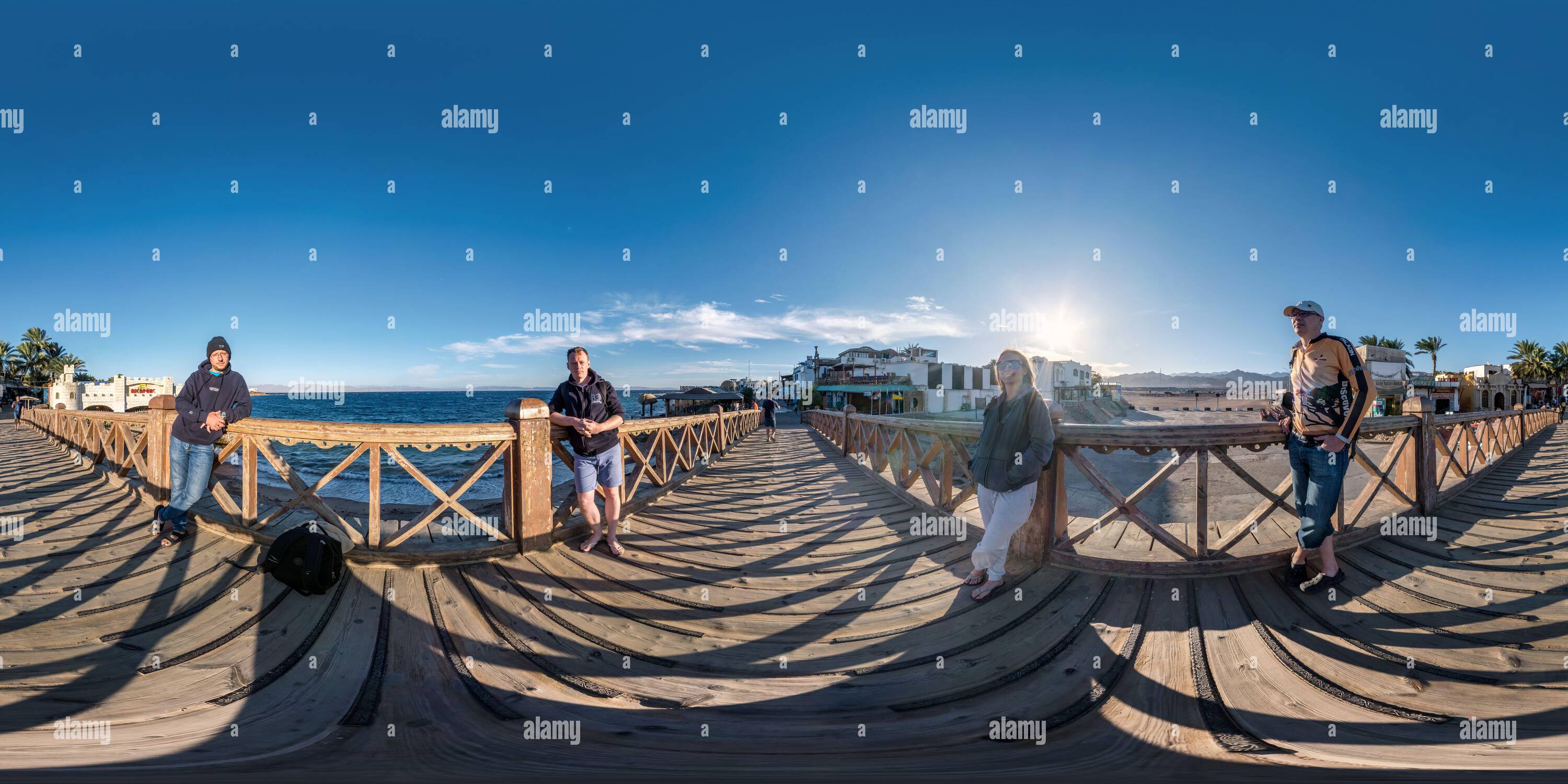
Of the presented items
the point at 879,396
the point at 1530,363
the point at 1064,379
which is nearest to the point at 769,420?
the point at 879,396

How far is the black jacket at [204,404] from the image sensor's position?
455 centimetres

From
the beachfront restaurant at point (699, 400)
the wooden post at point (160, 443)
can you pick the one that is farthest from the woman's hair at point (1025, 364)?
the beachfront restaurant at point (699, 400)

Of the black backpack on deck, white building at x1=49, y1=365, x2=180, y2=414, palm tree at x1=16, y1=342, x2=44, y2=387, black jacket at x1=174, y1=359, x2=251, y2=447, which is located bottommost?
the black backpack on deck

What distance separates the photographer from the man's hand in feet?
10.6

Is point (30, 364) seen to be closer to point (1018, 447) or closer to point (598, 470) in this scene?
point (598, 470)

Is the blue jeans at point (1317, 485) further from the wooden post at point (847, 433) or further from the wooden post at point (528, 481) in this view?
the wooden post at point (847, 433)

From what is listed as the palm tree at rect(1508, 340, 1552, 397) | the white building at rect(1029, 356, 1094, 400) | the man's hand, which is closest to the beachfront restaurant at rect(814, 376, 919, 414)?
the white building at rect(1029, 356, 1094, 400)

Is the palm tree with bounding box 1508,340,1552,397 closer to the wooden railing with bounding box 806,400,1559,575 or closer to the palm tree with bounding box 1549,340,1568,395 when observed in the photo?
the palm tree with bounding box 1549,340,1568,395

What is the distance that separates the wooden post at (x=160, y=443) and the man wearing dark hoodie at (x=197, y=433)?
1303 millimetres

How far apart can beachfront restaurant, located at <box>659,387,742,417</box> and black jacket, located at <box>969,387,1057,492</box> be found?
21.5 metres

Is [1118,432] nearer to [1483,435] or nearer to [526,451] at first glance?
[526,451]

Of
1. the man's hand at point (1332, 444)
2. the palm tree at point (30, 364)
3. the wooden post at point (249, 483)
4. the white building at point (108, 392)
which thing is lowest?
the wooden post at point (249, 483)

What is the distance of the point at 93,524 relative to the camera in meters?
5.39

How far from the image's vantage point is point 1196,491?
5336 millimetres
